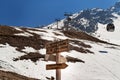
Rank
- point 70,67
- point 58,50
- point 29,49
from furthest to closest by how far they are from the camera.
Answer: point 29,49 < point 70,67 < point 58,50

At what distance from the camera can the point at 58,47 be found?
19078 mm

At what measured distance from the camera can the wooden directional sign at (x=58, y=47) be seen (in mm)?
18688

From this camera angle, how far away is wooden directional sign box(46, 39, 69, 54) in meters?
18.7

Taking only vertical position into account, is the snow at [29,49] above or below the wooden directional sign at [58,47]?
below

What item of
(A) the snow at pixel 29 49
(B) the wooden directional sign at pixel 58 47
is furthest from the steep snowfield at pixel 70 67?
(B) the wooden directional sign at pixel 58 47

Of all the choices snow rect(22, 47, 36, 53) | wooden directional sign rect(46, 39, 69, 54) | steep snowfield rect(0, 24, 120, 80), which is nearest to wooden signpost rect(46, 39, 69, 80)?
wooden directional sign rect(46, 39, 69, 54)

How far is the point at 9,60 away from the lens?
4169 cm

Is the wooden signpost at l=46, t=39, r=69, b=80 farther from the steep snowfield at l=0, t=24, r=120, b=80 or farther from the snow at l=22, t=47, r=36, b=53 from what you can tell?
the snow at l=22, t=47, r=36, b=53

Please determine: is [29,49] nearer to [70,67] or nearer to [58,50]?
[70,67]

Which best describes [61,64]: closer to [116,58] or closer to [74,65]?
[74,65]

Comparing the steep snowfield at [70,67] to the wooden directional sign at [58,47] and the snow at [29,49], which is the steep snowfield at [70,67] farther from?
the wooden directional sign at [58,47]

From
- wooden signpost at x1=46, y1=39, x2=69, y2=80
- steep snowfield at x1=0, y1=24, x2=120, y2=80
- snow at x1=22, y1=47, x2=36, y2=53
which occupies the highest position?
wooden signpost at x1=46, y1=39, x2=69, y2=80

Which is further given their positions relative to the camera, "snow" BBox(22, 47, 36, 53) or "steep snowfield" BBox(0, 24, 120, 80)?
"snow" BBox(22, 47, 36, 53)

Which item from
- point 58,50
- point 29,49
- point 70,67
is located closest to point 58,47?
point 58,50
